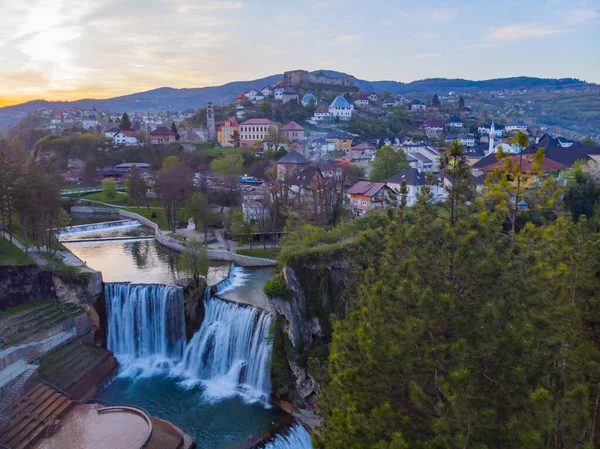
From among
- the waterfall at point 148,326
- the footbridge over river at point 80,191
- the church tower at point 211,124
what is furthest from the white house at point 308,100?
the waterfall at point 148,326

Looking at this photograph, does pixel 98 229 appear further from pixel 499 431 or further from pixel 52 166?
pixel 499 431

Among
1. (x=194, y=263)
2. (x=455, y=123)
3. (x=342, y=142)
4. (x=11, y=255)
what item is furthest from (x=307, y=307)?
(x=455, y=123)

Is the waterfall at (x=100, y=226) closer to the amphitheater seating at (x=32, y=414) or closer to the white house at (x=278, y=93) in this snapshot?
the amphitheater seating at (x=32, y=414)

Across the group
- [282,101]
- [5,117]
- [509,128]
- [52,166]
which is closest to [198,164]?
[52,166]

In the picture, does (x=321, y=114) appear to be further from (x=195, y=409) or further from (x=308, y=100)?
(x=195, y=409)

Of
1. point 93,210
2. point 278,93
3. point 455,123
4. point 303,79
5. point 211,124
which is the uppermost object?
point 303,79
